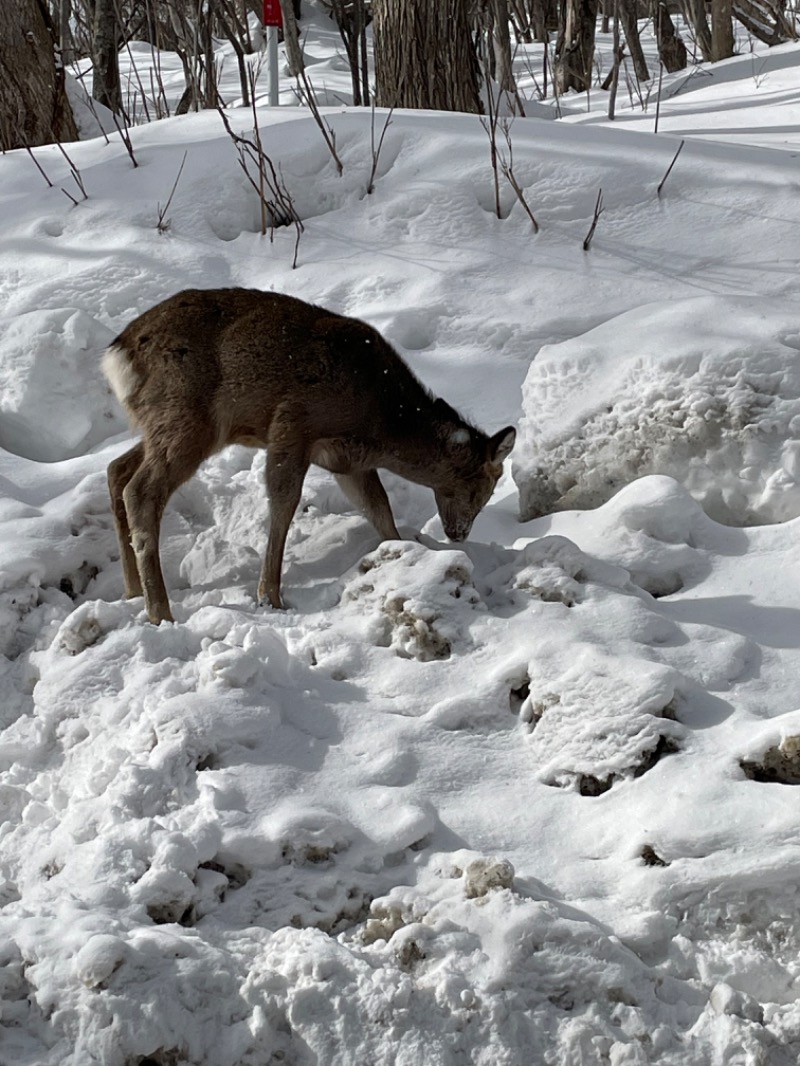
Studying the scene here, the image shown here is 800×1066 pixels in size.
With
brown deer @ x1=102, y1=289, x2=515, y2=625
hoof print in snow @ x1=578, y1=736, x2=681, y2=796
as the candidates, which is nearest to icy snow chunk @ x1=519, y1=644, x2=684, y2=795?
hoof print in snow @ x1=578, y1=736, x2=681, y2=796

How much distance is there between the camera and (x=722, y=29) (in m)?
17.5

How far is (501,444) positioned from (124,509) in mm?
1761

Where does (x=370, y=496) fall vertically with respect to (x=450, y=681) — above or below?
above

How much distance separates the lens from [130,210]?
8336 millimetres

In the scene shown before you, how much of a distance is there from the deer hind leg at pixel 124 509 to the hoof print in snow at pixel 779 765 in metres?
2.76

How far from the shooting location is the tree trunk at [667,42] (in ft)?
62.7

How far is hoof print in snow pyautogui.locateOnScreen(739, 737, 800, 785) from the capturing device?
3.72m

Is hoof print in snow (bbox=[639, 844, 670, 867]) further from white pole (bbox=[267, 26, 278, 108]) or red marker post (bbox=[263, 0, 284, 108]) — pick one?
white pole (bbox=[267, 26, 278, 108])

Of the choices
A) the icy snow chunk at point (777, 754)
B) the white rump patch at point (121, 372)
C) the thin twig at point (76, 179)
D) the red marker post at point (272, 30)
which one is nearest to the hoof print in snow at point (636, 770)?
the icy snow chunk at point (777, 754)

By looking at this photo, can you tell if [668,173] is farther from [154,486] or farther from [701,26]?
[701,26]

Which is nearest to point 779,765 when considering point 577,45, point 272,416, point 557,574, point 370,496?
point 557,574

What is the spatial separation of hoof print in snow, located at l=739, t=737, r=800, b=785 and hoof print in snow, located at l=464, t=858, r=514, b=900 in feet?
2.81

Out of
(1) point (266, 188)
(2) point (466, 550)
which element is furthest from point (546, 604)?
(1) point (266, 188)

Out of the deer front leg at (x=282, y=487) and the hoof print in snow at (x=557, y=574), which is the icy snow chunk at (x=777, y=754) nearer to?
the hoof print in snow at (x=557, y=574)
